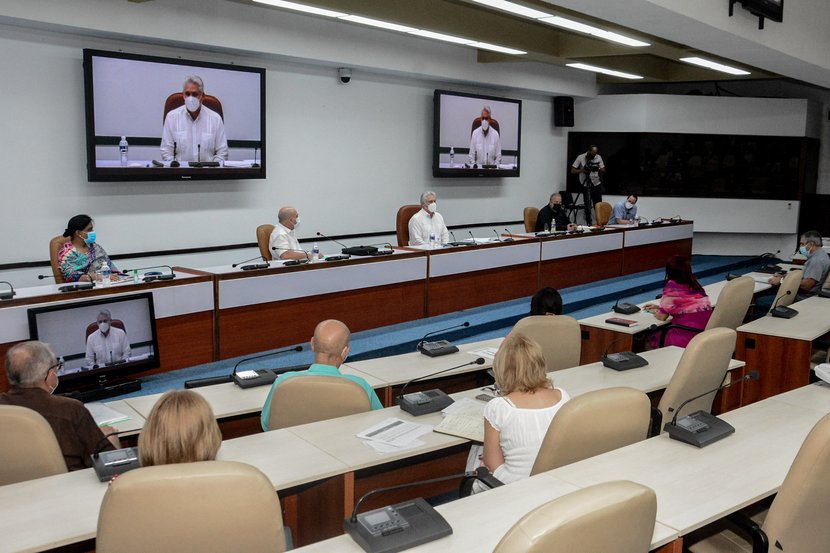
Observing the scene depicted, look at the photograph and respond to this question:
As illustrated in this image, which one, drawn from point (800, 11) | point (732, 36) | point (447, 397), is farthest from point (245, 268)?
point (800, 11)

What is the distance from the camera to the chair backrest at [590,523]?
64.1 inches

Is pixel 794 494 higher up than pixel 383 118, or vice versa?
pixel 383 118

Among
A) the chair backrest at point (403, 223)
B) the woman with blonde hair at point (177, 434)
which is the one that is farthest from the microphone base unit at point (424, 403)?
the chair backrest at point (403, 223)

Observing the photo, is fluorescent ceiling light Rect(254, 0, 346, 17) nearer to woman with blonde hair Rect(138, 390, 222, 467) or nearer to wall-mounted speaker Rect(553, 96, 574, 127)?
woman with blonde hair Rect(138, 390, 222, 467)

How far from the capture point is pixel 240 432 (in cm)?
393

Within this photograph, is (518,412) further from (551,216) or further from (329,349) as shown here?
(551,216)

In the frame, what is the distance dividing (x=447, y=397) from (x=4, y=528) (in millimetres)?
1917

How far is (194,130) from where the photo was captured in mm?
8094

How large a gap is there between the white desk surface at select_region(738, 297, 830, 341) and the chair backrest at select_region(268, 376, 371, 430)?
344 centimetres

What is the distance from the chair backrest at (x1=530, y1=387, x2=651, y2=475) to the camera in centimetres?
275

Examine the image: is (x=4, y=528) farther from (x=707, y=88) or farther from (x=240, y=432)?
(x=707, y=88)

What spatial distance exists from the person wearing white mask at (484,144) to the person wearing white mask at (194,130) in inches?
172

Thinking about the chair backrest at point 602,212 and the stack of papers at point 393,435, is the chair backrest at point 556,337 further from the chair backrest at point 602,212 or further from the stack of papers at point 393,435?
the chair backrest at point 602,212

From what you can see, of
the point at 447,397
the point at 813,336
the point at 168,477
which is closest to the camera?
the point at 168,477
